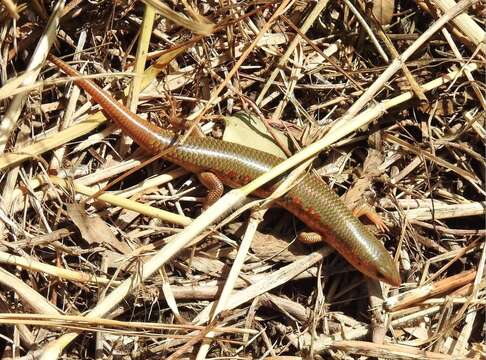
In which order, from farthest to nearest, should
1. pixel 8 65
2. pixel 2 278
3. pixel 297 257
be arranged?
pixel 297 257
pixel 8 65
pixel 2 278

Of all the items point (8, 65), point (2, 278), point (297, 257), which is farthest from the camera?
point (297, 257)

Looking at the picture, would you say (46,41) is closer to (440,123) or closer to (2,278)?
(2,278)

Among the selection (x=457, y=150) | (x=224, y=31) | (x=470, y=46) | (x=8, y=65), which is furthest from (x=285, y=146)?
(x=8, y=65)

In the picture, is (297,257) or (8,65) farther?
(297,257)

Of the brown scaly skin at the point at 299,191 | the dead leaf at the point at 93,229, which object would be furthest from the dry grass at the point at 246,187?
the brown scaly skin at the point at 299,191

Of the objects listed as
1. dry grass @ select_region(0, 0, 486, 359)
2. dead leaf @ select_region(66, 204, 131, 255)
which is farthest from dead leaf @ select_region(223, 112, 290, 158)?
dead leaf @ select_region(66, 204, 131, 255)

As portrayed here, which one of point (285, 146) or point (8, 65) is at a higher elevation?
point (8, 65)
